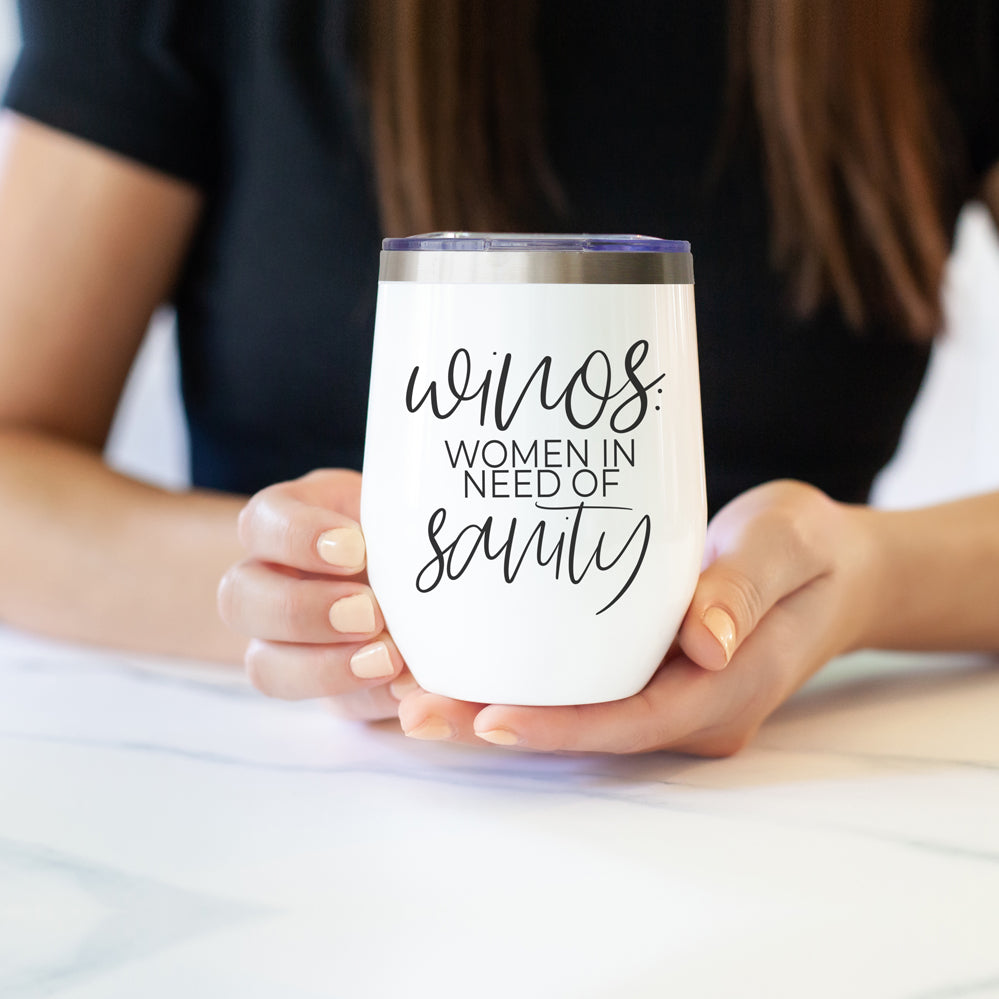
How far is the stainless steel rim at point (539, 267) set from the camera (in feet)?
1.51

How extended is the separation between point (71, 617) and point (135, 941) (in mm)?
427

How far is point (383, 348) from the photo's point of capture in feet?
1.66

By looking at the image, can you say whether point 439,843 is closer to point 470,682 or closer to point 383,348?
point 470,682

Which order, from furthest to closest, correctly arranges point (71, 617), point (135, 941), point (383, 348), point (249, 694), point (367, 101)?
point (367, 101) < point (71, 617) < point (249, 694) < point (383, 348) < point (135, 941)

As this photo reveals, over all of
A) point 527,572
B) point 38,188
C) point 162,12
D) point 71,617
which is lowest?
point 71,617

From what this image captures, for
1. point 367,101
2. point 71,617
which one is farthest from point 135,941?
point 367,101

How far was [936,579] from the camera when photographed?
721mm

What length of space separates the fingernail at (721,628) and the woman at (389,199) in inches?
13.9

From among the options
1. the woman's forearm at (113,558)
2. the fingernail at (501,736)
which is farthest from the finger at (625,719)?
the woman's forearm at (113,558)

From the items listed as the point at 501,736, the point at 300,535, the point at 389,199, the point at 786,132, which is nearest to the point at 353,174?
the point at 389,199

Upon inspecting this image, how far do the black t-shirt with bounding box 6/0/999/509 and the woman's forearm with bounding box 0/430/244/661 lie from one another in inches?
9.1

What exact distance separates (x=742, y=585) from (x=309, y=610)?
21 cm

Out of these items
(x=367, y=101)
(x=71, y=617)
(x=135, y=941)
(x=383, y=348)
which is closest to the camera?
(x=135, y=941)

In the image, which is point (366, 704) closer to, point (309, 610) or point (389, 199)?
point (309, 610)
